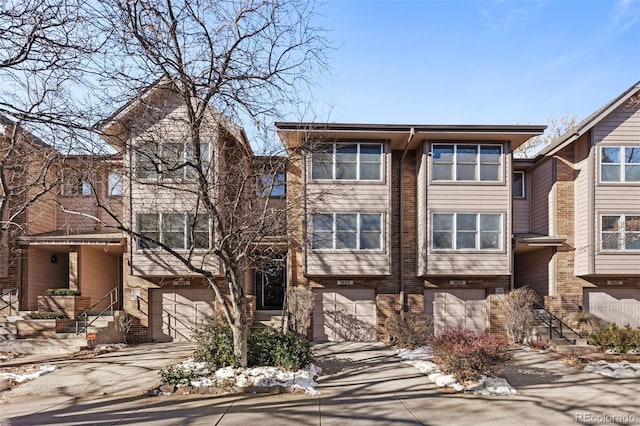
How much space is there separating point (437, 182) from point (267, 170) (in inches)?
314

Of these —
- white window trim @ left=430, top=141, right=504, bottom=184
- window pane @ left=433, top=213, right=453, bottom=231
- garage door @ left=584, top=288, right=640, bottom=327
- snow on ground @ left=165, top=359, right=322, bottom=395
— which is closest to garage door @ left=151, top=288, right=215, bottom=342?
snow on ground @ left=165, top=359, right=322, bottom=395

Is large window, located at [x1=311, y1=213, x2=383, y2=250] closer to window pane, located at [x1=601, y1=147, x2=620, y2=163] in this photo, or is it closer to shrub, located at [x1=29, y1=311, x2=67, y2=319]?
window pane, located at [x1=601, y1=147, x2=620, y2=163]

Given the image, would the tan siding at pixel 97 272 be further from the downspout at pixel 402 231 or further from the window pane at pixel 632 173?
the window pane at pixel 632 173

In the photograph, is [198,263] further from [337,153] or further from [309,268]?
[337,153]

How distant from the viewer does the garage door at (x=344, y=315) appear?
1861 centimetres

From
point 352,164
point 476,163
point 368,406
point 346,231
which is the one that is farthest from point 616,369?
point 352,164

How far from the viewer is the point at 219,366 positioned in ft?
38.4

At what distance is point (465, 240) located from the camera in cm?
1802

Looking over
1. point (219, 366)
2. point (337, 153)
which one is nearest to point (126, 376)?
point (219, 366)

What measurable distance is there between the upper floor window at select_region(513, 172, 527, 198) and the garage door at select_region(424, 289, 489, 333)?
4.86 metres

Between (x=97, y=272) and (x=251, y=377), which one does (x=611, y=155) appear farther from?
(x=97, y=272)

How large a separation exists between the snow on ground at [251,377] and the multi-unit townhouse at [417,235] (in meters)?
6.10

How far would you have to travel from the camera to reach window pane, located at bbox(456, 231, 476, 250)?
1798cm

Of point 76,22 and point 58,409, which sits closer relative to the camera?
point 76,22
